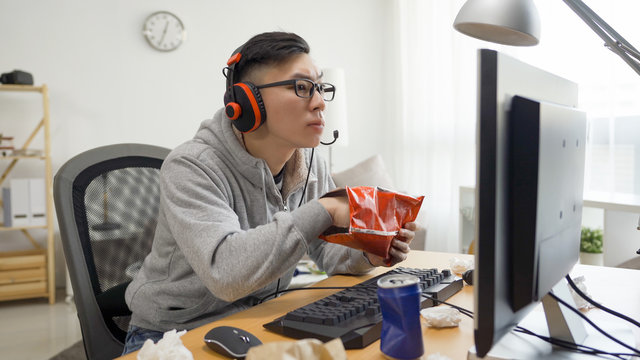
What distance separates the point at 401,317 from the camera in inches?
25.5

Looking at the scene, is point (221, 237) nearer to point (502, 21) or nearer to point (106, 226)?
point (106, 226)

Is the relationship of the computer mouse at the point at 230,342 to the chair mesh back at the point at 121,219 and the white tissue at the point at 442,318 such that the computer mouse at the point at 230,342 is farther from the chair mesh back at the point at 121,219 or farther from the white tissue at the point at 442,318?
the chair mesh back at the point at 121,219

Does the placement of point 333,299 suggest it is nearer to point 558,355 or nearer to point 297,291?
point 297,291

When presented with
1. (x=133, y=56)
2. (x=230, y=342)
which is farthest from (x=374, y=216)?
(x=133, y=56)

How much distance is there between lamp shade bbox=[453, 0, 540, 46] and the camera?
3.29ft

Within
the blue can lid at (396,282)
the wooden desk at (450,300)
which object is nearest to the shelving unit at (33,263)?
the wooden desk at (450,300)

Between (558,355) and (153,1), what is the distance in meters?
3.78

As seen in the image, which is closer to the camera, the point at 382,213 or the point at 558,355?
the point at 558,355

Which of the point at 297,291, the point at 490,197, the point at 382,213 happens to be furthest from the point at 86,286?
the point at 490,197

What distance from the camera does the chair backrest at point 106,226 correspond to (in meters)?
1.03

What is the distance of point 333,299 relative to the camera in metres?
0.86

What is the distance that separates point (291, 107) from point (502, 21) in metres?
0.48

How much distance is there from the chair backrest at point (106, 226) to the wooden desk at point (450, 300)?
1.05 ft

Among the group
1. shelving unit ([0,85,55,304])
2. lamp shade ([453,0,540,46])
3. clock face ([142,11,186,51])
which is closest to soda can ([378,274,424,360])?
lamp shade ([453,0,540,46])
